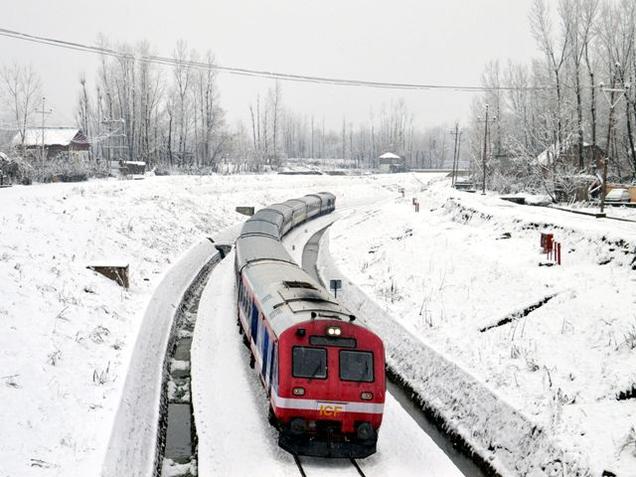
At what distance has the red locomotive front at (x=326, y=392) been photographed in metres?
11.6

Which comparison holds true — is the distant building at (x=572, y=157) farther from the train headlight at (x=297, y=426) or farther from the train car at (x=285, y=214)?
the train headlight at (x=297, y=426)

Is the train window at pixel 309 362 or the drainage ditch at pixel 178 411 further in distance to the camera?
the drainage ditch at pixel 178 411

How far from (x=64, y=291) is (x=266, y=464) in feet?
29.6

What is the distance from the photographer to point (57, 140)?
67562 mm

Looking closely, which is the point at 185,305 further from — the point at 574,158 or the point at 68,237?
the point at 574,158

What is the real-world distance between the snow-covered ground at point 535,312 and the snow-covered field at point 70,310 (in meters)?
8.58

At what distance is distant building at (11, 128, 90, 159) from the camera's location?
66.4m

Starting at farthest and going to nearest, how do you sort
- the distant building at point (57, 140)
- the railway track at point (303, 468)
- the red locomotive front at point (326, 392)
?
the distant building at point (57, 140)
the red locomotive front at point (326, 392)
the railway track at point (303, 468)

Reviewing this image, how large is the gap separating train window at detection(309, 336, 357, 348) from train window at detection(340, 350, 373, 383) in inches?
5.9

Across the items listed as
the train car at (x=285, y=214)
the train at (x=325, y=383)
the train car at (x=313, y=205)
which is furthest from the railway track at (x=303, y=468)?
the train car at (x=313, y=205)

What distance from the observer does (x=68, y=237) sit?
2350cm

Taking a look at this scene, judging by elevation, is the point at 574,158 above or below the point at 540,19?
below

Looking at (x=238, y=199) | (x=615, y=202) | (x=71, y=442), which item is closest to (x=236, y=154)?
(x=238, y=199)

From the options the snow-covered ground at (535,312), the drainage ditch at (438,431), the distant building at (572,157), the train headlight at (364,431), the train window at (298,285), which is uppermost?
the distant building at (572,157)
